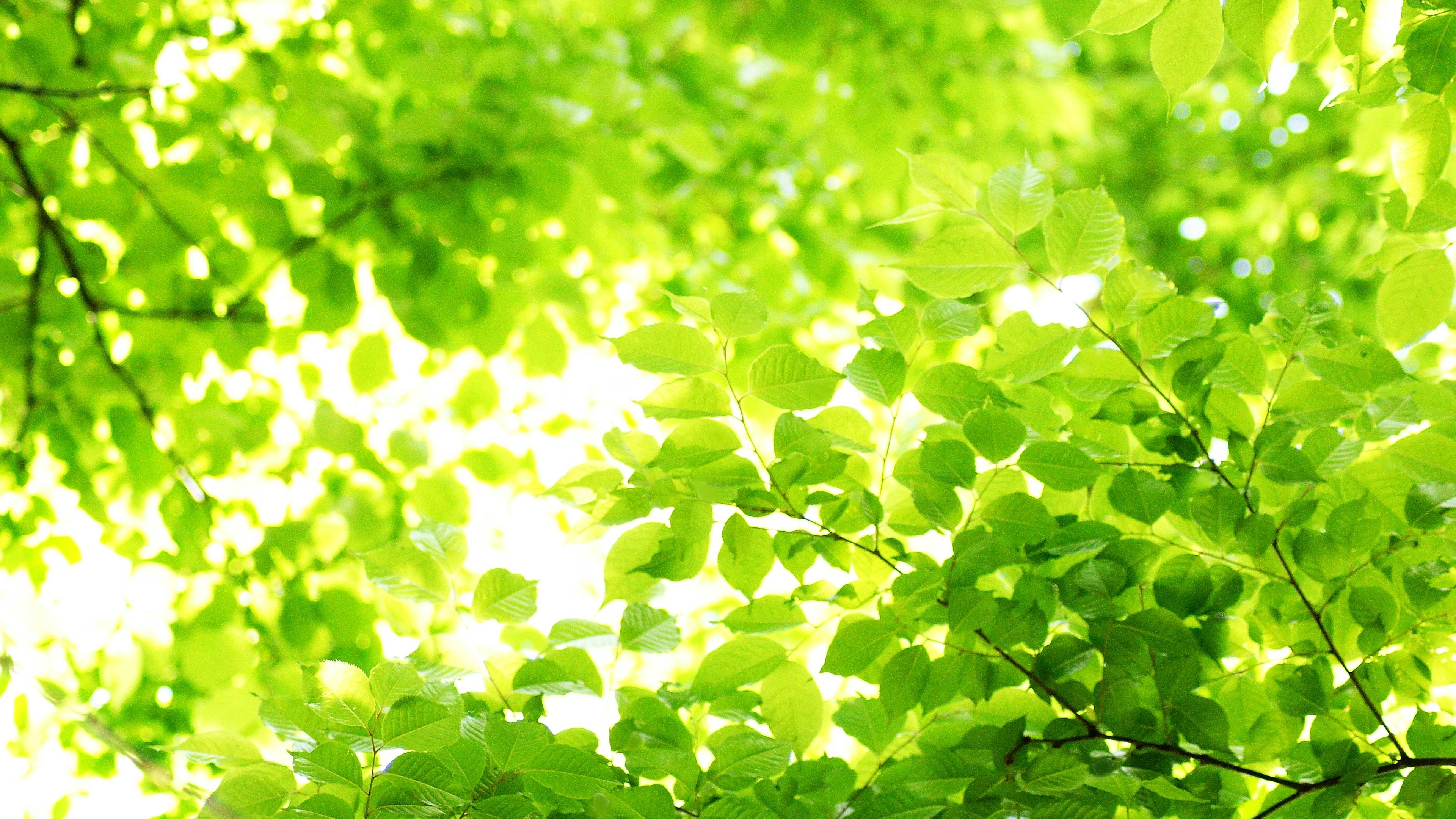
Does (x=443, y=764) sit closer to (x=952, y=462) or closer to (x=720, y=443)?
(x=720, y=443)

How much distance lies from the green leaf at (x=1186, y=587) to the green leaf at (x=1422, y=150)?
0.37 meters

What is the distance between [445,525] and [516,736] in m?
0.31

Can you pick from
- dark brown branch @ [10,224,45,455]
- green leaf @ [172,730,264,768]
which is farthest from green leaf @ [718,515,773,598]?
dark brown branch @ [10,224,45,455]

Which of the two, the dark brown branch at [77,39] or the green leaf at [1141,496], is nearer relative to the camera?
the green leaf at [1141,496]

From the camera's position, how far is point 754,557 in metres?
0.90

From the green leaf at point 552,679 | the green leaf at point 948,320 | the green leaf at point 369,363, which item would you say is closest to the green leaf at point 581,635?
the green leaf at point 552,679

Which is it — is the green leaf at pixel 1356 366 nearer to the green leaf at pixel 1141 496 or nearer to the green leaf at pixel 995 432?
the green leaf at pixel 1141 496

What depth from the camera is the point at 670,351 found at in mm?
850

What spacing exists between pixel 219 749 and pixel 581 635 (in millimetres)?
340

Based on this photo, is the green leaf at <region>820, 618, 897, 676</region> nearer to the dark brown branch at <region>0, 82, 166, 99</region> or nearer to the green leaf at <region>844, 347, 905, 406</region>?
the green leaf at <region>844, 347, 905, 406</region>

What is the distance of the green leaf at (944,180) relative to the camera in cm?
89

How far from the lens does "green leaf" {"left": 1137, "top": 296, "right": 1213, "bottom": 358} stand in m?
0.86

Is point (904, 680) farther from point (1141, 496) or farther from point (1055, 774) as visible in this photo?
point (1141, 496)

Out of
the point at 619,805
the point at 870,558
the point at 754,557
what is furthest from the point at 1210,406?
the point at 619,805
